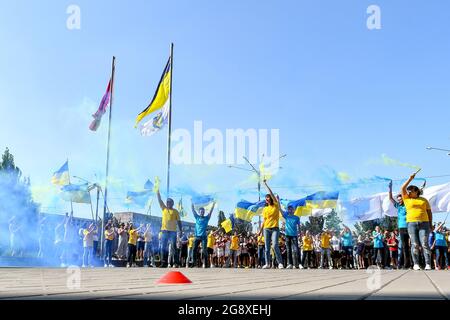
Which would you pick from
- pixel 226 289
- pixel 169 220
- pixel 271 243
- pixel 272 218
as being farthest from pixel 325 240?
pixel 226 289

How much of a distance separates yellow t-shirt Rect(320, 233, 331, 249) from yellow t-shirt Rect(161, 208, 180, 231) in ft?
34.3

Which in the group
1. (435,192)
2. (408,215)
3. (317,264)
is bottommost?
(317,264)

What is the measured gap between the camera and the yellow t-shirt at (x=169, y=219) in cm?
1441

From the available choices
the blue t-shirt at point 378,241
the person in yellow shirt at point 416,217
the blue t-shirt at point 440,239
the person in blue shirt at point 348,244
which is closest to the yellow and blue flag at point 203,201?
the person in blue shirt at point 348,244

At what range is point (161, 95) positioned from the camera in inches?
914

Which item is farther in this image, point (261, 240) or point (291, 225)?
point (261, 240)

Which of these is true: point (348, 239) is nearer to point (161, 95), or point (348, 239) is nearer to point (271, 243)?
point (271, 243)

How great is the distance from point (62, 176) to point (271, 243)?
1742 centimetres

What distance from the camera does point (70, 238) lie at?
62.3 ft

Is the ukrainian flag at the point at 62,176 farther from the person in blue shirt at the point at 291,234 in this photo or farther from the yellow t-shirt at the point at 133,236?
the person in blue shirt at the point at 291,234

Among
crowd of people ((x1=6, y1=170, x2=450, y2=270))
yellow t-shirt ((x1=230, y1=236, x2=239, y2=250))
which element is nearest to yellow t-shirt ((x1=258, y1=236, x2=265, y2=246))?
crowd of people ((x1=6, y1=170, x2=450, y2=270))
